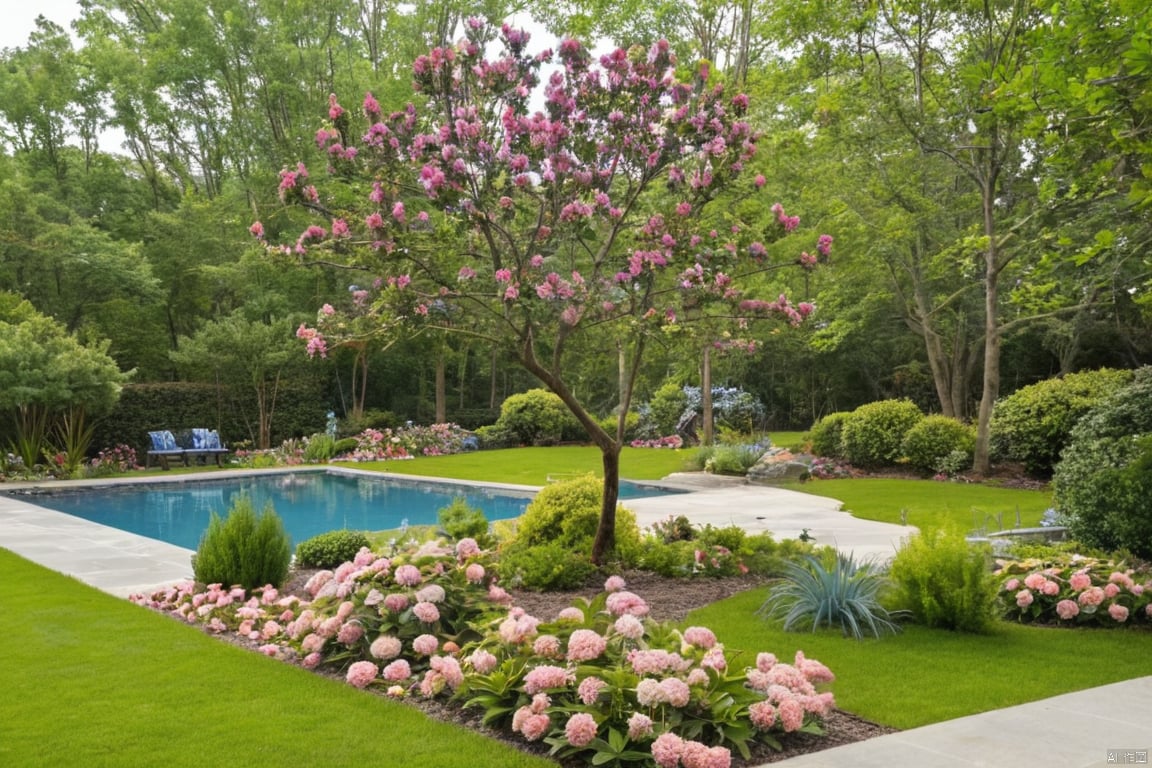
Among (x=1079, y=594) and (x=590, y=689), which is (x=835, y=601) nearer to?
(x=1079, y=594)

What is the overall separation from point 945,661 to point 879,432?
418 inches

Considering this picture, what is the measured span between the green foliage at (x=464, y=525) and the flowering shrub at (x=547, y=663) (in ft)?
6.05

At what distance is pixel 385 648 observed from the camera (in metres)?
4.16

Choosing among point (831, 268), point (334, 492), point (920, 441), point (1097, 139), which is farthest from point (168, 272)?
point (1097, 139)

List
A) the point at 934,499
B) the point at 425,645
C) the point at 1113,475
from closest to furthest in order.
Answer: the point at 425,645 → the point at 1113,475 → the point at 934,499

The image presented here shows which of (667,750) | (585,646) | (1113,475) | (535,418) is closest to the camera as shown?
(667,750)

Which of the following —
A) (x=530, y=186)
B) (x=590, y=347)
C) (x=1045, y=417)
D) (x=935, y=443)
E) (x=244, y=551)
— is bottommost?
(x=244, y=551)

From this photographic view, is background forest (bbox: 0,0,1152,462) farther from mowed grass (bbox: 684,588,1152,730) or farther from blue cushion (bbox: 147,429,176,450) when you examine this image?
mowed grass (bbox: 684,588,1152,730)

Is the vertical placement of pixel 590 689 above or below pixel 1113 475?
below

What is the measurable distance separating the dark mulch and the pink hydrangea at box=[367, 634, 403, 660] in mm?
333

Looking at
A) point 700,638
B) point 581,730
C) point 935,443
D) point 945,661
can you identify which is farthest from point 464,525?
point 935,443

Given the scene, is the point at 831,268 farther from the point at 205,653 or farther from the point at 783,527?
the point at 205,653

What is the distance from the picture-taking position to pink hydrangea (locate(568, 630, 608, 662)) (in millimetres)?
3482

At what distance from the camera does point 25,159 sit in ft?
77.4
